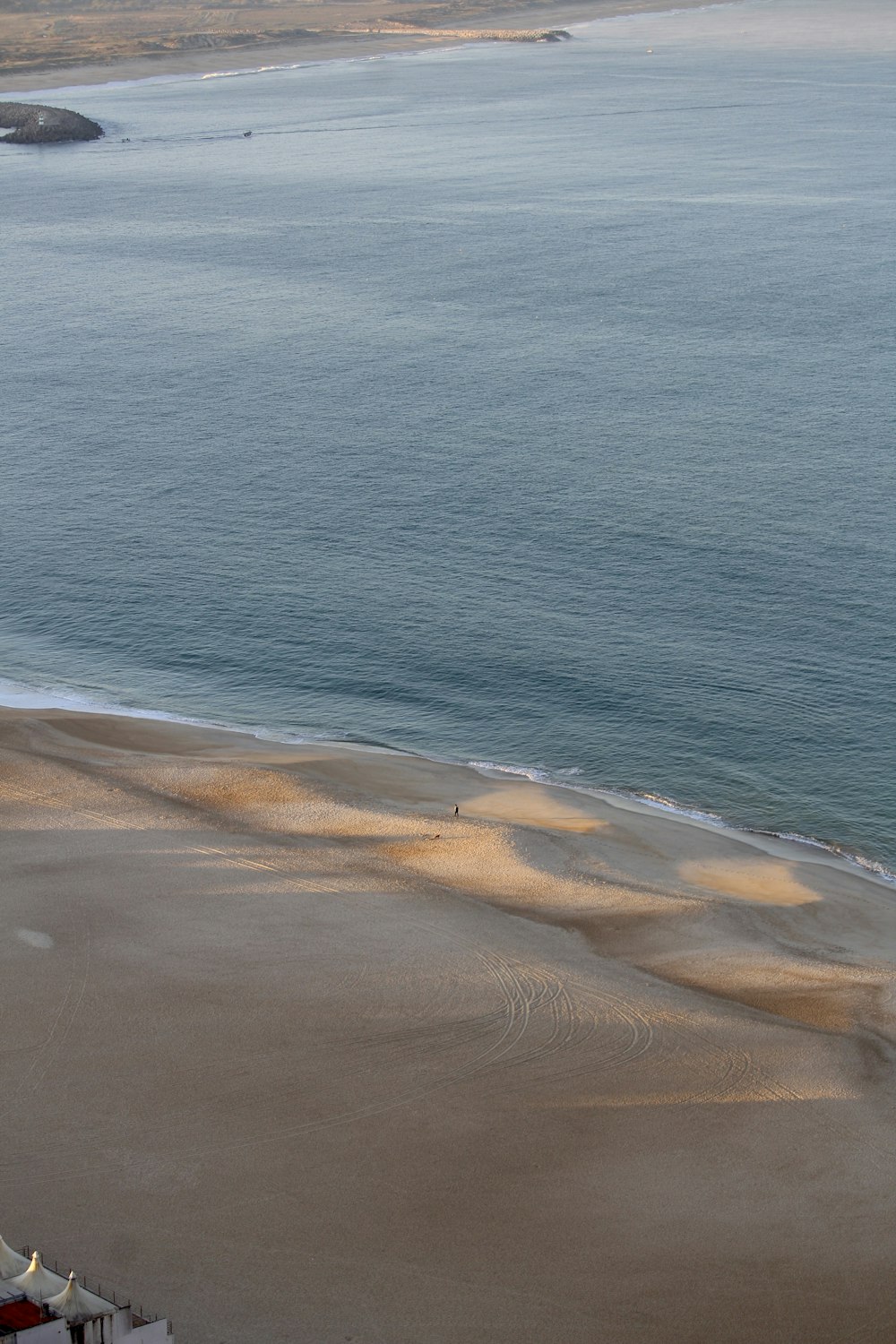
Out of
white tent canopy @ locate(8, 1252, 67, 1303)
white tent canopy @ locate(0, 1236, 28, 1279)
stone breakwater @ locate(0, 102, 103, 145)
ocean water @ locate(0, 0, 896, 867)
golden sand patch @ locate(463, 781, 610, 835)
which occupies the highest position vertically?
stone breakwater @ locate(0, 102, 103, 145)

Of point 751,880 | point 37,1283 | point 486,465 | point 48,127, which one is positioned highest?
point 48,127

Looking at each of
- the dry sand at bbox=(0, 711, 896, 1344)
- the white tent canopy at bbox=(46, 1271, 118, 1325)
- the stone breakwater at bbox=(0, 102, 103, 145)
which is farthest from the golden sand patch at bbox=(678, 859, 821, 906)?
the stone breakwater at bbox=(0, 102, 103, 145)

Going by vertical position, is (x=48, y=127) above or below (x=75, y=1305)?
above

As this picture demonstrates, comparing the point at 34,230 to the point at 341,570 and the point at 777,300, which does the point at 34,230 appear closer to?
the point at 777,300

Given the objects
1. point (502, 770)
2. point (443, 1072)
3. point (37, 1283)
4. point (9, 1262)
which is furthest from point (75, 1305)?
point (502, 770)

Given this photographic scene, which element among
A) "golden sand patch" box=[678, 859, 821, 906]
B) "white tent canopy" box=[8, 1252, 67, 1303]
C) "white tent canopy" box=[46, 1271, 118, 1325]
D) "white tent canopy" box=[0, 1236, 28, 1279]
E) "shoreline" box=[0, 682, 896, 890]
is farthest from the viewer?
"shoreline" box=[0, 682, 896, 890]

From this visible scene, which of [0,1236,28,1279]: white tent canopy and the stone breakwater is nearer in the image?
[0,1236,28,1279]: white tent canopy

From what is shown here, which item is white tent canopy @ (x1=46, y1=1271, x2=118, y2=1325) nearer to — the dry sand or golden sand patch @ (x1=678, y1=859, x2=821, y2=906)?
the dry sand

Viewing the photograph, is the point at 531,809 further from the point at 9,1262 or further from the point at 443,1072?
the point at 9,1262
